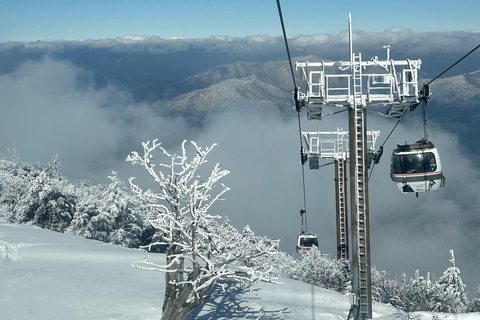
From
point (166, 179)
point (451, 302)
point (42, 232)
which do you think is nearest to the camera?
point (166, 179)

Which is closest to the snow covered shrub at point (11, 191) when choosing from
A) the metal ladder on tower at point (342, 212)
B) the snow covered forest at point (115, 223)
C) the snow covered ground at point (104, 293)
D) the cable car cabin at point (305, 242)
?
the snow covered forest at point (115, 223)

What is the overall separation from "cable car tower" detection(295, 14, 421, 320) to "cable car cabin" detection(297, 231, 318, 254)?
19.4m

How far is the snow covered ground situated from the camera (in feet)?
41.0

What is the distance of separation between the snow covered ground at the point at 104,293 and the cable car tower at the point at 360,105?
1647 mm

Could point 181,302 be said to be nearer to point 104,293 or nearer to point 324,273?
point 104,293

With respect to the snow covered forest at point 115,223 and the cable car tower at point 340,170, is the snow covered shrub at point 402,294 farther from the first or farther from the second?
the cable car tower at point 340,170

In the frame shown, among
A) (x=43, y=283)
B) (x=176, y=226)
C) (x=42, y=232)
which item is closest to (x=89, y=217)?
(x=42, y=232)

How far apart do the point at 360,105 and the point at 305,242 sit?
2134cm

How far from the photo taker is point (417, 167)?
14.5 metres

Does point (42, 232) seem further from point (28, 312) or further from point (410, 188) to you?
point (410, 188)

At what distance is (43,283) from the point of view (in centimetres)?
1401

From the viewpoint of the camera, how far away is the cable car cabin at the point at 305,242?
33125 mm

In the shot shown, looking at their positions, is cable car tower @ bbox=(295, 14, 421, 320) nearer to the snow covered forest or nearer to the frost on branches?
the frost on branches

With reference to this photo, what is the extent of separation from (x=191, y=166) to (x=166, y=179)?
84 cm
